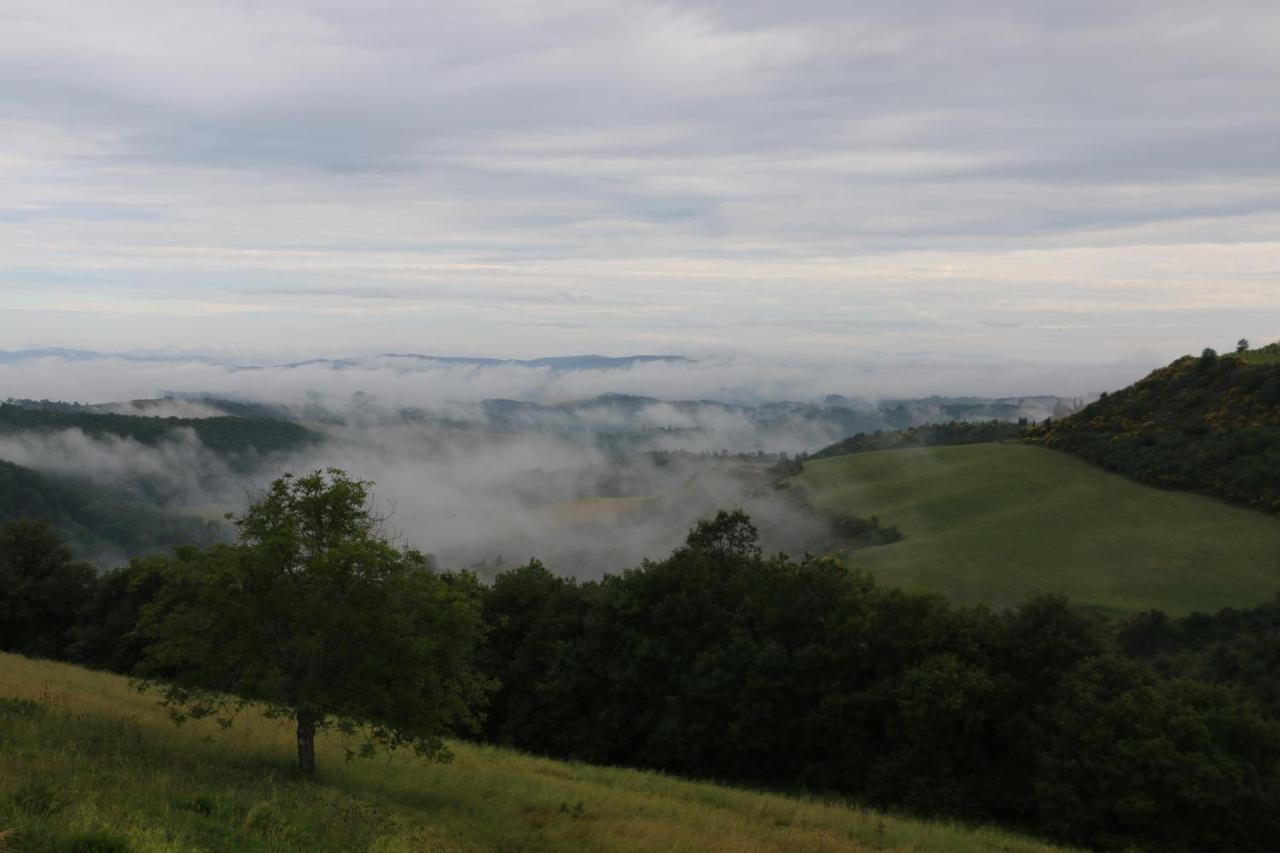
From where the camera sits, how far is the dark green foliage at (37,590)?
5728cm

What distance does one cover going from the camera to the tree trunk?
2178 cm

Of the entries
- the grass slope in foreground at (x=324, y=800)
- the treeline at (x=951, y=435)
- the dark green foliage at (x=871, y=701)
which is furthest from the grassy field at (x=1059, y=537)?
the grass slope in foreground at (x=324, y=800)

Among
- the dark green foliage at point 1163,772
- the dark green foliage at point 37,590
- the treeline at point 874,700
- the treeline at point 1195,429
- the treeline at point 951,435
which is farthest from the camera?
the treeline at point 951,435

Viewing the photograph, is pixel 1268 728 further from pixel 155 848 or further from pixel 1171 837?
pixel 155 848

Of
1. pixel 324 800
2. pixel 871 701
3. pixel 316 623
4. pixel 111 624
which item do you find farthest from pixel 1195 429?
pixel 324 800

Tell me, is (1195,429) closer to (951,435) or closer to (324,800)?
(951,435)

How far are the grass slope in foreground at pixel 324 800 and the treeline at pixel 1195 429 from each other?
70467 millimetres

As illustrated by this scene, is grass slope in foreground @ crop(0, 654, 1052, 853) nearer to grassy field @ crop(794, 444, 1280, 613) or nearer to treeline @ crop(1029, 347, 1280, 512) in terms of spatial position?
grassy field @ crop(794, 444, 1280, 613)

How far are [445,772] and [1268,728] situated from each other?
26.1m

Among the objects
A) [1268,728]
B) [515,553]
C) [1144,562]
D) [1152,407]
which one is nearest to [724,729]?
[1268,728]

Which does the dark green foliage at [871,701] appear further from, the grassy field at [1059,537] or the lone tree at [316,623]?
the grassy field at [1059,537]

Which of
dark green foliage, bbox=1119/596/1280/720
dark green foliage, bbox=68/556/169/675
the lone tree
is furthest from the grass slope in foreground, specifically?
dark green foliage, bbox=1119/596/1280/720

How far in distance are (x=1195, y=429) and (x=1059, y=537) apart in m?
23.8

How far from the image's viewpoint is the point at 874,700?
36406 mm
